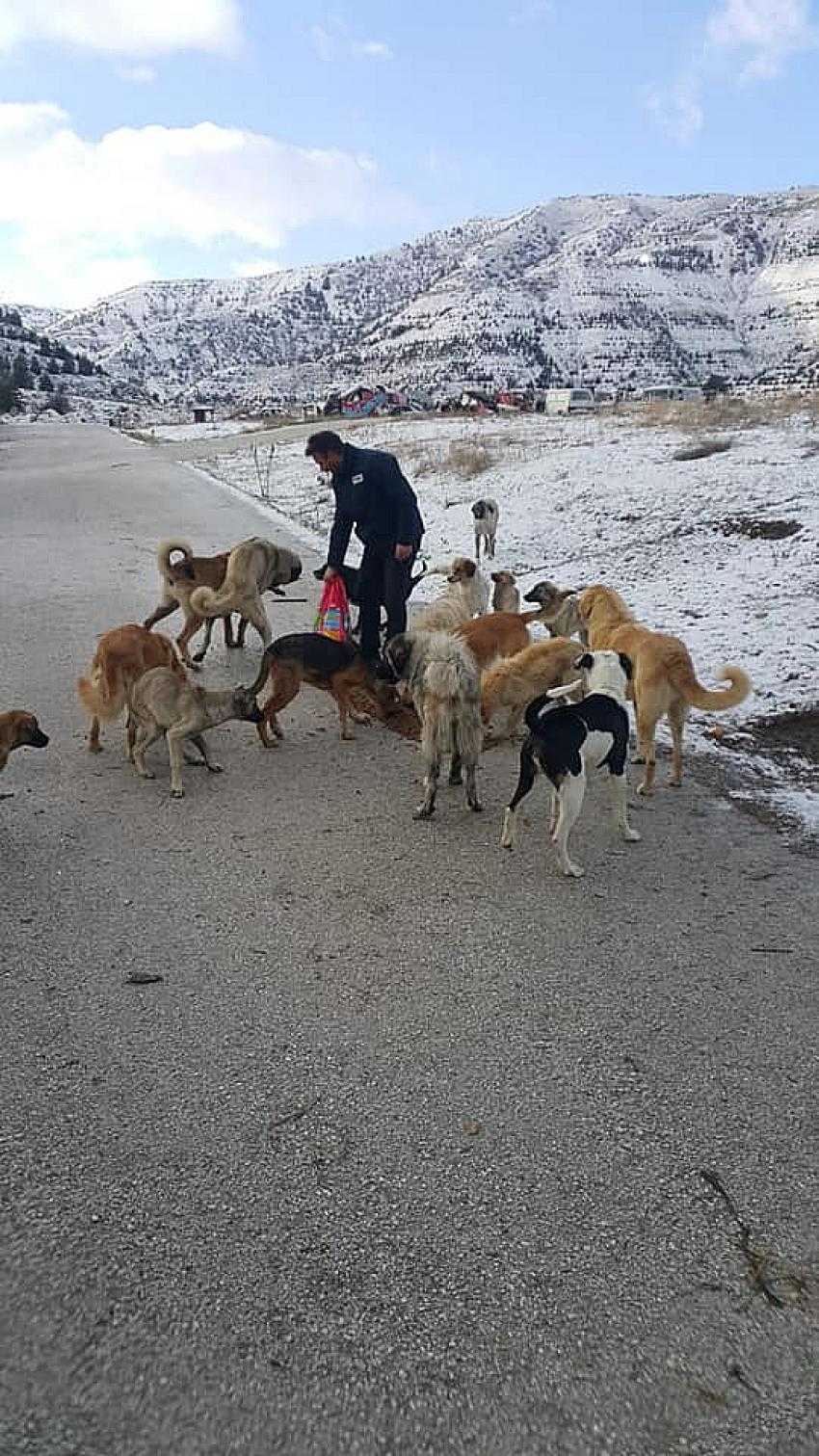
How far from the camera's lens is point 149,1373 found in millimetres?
2365

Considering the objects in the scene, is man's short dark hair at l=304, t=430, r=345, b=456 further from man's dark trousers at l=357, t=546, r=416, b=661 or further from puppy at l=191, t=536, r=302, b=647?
puppy at l=191, t=536, r=302, b=647

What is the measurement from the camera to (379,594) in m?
8.05

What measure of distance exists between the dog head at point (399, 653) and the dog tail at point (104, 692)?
176cm

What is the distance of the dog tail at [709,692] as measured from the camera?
5715 millimetres

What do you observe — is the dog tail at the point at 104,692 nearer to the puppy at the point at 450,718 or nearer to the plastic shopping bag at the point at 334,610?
the puppy at the point at 450,718

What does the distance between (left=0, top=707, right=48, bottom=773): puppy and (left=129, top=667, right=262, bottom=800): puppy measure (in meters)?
0.65

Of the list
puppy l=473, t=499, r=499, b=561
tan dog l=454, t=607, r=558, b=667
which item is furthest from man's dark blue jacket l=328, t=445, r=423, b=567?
puppy l=473, t=499, r=499, b=561

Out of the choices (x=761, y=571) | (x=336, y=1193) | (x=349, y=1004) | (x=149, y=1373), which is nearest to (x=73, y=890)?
(x=349, y=1004)

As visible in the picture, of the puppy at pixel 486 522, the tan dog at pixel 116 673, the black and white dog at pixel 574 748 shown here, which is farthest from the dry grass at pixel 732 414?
the tan dog at pixel 116 673

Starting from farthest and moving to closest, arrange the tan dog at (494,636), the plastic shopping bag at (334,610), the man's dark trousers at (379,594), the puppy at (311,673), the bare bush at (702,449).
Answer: the bare bush at (702,449) < the plastic shopping bag at (334,610) < the man's dark trousers at (379,594) < the tan dog at (494,636) < the puppy at (311,673)

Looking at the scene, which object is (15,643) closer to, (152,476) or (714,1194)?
(714,1194)

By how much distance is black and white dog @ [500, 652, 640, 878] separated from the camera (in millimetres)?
4855

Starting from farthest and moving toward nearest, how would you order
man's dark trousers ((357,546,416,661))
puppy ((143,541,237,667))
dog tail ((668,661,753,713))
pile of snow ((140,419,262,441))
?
pile of snow ((140,419,262,441)) → puppy ((143,541,237,667)) → man's dark trousers ((357,546,416,661)) → dog tail ((668,661,753,713))

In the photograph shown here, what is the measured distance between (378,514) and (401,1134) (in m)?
5.45
